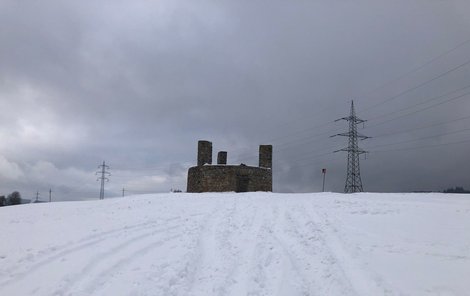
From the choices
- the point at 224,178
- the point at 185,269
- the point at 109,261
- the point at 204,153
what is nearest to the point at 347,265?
the point at 185,269

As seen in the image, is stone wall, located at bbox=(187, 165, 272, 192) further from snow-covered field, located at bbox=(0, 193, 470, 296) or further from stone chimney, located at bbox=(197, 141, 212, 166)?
snow-covered field, located at bbox=(0, 193, 470, 296)

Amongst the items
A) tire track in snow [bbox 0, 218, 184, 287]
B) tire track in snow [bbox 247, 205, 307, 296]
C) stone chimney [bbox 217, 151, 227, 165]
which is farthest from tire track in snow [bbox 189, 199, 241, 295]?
stone chimney [bbox 217, 151, 227, 165]

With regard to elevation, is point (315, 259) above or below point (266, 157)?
below

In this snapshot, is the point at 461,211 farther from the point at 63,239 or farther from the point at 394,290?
the point at 63,239

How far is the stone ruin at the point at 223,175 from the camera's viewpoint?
31.7 metres

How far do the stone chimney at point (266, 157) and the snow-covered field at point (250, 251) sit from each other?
1821 centimetres

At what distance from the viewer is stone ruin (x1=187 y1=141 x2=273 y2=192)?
31.7 m

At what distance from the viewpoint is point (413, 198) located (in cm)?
1681

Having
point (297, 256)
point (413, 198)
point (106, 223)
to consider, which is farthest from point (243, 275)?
point (413, 198)

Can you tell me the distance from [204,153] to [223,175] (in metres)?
2.81

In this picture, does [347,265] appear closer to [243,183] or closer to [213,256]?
[213,256]

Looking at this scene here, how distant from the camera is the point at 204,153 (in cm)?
3350

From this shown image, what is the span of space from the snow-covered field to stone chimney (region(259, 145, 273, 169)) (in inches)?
717

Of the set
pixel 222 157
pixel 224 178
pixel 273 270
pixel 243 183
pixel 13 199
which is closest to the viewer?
pixel 273 270
